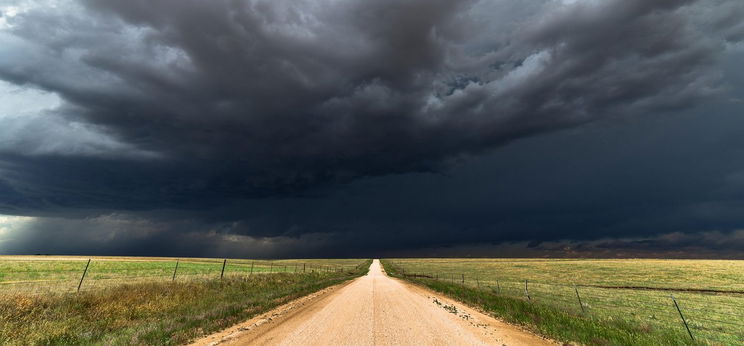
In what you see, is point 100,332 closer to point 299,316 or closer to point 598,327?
point 299,316

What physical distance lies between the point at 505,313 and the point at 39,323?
65.3 ft

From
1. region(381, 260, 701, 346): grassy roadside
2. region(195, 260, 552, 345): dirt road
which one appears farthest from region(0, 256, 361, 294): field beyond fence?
region(381, 260, 701, 346): grassy roadside

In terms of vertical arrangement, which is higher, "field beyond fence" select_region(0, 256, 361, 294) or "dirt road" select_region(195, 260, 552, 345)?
"field beyond fence" select_region(0, 256, 361, 294)

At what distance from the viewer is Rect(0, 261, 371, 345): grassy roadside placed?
36.3ft

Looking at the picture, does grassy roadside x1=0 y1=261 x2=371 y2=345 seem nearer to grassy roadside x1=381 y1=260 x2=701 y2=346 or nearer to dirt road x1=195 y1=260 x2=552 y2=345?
dirt road x1=195 y1=260 x2=552 y2=345

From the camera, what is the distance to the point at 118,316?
14.8m

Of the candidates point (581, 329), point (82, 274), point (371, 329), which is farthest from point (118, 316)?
point (82, 274)

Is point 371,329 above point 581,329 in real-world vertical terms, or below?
above

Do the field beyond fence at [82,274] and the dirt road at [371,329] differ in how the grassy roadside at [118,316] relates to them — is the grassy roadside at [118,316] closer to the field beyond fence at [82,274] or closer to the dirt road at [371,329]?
the dirt road at [371,329]

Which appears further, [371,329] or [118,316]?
[118,316]

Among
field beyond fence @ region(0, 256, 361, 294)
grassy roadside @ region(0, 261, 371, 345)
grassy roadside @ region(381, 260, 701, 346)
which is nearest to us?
grassy roadside @ region(0, 261, 371, 345)

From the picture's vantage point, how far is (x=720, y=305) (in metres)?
28.0

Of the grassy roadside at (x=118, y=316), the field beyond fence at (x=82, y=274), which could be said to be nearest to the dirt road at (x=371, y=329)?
the grassy roadside at (x=118, y=316)

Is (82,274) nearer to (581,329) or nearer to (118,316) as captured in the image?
(118,316)
